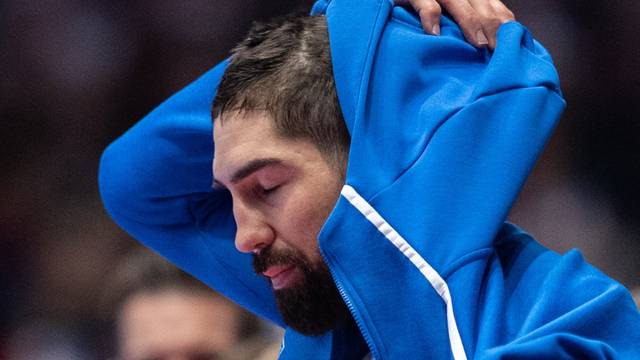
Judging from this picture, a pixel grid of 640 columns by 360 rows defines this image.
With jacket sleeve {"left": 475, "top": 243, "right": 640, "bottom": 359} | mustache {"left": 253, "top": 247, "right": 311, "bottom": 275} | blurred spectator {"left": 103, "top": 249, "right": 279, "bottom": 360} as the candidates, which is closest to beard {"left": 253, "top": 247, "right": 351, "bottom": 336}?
mustache {"left": 253, "top": 247, "right": 311, "bottom": 275}

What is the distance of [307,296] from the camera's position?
1.06 m

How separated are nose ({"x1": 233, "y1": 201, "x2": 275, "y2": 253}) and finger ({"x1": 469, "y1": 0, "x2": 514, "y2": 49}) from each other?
296mm

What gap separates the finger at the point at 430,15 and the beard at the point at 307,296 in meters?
0.27

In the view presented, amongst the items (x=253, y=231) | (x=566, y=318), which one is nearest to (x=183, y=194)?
(x=253, y=231)

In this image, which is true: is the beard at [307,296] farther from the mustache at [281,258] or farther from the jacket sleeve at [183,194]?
the jacket sleeve at [183,194]

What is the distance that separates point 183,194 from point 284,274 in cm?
32

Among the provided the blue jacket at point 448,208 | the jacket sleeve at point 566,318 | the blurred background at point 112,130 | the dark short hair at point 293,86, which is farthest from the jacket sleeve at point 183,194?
the blurred background at point 112,130

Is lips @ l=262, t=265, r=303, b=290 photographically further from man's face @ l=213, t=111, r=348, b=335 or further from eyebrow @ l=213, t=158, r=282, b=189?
eyebrow @ l=213, t=158, r=282, b=189

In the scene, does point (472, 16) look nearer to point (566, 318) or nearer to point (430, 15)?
point (430, 15)

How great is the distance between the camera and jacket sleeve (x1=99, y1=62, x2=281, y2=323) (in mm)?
1278

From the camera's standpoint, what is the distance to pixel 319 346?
3.84 feet

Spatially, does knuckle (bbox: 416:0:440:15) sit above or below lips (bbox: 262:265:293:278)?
above

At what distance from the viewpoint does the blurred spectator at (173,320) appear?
161 cm

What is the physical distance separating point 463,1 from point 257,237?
325 mm
